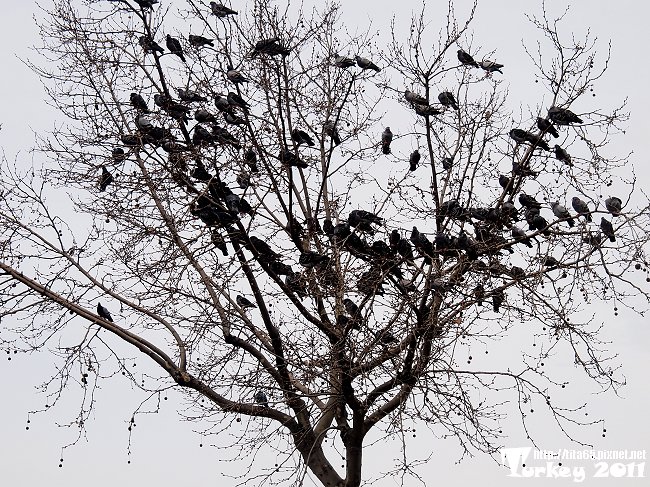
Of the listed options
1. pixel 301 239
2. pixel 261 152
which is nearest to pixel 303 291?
pixel 301 239

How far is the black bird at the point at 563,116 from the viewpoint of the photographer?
10.7 m

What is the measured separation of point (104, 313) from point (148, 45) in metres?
3.03

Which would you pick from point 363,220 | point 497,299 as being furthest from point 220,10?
point 497,299

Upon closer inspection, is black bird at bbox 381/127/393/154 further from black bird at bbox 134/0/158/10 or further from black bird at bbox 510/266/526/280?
black bird at bbox 134/0/158/10

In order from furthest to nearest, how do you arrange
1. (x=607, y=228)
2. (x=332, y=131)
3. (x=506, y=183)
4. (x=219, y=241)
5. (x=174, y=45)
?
(x=332, y=131) < (x=174, y=45) < (x=506, y=183) < (x=219, y=241) < (x=607, y=228)

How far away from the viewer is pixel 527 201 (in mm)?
10500

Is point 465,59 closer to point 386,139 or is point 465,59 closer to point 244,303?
point 386,139

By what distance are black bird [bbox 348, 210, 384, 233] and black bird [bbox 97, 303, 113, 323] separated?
115 inches

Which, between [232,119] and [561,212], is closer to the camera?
[561,212]

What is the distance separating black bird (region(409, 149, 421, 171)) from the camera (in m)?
11.4

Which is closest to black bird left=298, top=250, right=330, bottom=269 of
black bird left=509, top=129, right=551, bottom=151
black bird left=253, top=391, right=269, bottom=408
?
black bird left=253, top=391, right=269, bottom=408

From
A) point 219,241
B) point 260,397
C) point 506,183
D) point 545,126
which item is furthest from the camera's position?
point 506,183

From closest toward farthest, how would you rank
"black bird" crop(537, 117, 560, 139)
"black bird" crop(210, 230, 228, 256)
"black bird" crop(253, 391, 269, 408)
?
"black bird" crop(210, 230, 228, 256), "black bird" crop(253, 391, 269, 408), "black bird" crop(537, 117, 560, 139)

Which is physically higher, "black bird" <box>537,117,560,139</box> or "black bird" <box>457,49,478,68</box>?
"black bird" <box>457,49,478,68</box>
